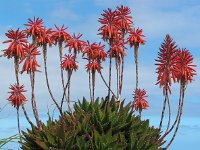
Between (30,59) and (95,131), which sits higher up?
(30,59)

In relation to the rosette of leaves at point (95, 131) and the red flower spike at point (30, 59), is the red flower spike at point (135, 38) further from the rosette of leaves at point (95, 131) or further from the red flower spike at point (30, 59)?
the rosette of leaves at point (95, 131)

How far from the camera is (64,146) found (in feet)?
33.1

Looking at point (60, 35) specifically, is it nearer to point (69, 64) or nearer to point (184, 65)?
point (69, 64)

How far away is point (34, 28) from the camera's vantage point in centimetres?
1844

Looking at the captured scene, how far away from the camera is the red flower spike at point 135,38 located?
19.1 metres

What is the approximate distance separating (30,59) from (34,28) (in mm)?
1875

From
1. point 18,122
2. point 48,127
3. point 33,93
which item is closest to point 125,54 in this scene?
point 33,93

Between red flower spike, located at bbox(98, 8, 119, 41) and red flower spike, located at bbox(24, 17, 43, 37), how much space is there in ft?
8.33

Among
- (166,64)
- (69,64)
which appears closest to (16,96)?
(69,64)

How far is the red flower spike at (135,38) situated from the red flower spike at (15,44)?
14.6ft

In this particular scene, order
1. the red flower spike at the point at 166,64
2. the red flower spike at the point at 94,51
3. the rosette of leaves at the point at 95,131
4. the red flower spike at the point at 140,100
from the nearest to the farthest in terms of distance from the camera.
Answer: the rosette of leaves at the point at 95,131 → the red flower spike at the point at 166,64 → the red flower spike at the point at 94,51 → the red flower spike at the point at 140,100

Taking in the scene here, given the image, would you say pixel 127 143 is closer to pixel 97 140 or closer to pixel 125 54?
pixel 97 140

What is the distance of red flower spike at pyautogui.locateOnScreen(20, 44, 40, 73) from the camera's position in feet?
55.5

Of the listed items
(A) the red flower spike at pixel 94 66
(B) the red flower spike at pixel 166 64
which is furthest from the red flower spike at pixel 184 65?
(A) the red flower spike at pixel 94 66
